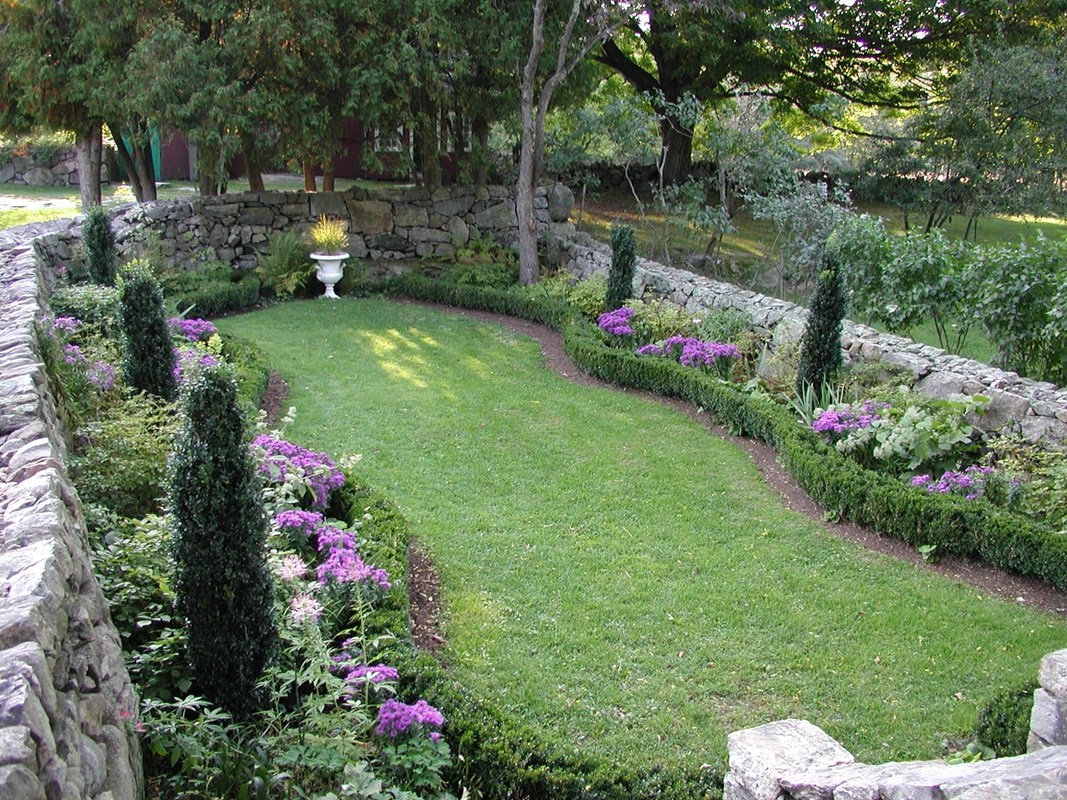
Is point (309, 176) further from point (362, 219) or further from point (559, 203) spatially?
point (559, 203)

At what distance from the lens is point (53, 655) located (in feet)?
7.91

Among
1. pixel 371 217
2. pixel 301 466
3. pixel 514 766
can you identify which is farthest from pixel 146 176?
pixel 514 766

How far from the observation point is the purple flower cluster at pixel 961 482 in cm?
610

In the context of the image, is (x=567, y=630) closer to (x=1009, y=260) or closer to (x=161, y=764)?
(x=161, y=764)

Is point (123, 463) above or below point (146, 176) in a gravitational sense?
below

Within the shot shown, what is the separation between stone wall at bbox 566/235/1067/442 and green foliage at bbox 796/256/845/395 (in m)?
0.43

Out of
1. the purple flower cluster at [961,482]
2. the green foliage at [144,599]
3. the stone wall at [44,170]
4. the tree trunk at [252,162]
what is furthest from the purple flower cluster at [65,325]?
the stone wall at [44,170]

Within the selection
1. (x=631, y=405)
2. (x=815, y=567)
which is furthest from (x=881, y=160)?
(x=815, y=567)

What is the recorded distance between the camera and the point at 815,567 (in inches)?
230

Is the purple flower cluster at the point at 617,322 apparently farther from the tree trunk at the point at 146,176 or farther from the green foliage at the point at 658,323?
the tree trunk at the point at 146,176

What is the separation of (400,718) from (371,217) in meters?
11.9

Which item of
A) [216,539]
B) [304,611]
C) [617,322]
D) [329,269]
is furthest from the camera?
[329,269]

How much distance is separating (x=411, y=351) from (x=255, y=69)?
16.1 ft

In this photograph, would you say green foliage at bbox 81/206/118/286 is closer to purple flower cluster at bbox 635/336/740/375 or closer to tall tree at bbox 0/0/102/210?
tall tree at bbox 0/0/102/210
